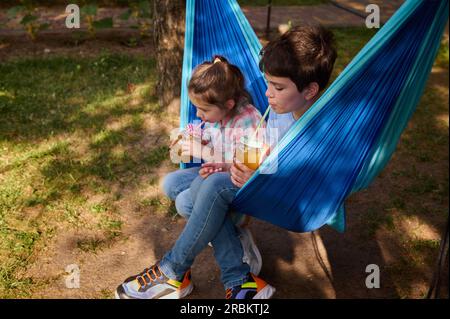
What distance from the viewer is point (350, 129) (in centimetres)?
165

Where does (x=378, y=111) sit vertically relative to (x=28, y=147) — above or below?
above

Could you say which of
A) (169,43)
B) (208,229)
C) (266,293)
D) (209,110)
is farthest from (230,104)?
(169,43)

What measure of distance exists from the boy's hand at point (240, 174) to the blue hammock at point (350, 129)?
0.07 metres

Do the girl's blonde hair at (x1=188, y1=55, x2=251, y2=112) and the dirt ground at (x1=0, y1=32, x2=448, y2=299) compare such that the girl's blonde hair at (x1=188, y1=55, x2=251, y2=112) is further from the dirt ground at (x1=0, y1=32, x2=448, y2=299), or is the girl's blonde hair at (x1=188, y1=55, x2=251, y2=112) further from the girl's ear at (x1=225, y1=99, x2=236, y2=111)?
the dirt ground at (x1=0, y1=32, x2=448, y2=299)

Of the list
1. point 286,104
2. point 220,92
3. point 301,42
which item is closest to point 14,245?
point 220,92

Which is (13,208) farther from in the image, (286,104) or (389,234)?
(389,234)

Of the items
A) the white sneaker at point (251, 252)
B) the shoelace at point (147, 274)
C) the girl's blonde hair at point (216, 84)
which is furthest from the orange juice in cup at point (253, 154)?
the shoelace at point (147, 274)

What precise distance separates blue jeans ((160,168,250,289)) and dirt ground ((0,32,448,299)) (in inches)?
7.5

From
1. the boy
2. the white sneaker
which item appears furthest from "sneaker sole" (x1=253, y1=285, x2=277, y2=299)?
the white sneaker

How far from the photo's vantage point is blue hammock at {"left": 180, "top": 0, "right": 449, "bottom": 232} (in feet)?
4.90

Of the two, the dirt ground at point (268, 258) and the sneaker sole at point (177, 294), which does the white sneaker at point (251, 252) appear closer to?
the dirt ground at point (268, 258)

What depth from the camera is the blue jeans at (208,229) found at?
1.85 metres

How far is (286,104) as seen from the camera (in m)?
1.82

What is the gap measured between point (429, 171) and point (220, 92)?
164cm
